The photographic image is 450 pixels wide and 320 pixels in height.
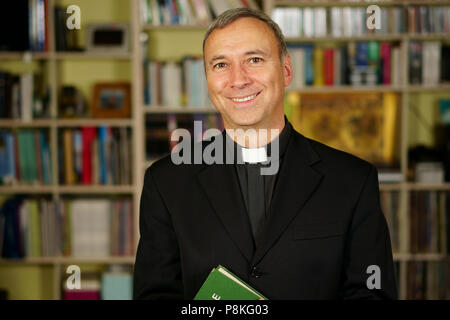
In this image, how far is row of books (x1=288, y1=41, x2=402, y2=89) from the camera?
278 centimetres

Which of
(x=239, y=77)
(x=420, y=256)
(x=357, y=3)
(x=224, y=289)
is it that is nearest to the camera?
(x=224, y=289)

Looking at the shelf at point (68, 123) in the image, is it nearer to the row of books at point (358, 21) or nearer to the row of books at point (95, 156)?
the row of books at point (95, 156)

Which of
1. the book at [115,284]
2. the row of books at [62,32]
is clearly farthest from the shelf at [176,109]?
the book at [115,284]

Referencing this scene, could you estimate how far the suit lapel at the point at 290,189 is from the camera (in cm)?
105

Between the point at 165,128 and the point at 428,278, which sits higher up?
the point at 165,128

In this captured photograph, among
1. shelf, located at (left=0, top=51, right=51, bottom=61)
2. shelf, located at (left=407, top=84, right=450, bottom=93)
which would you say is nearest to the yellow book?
shelf, located at (left=0, top=51, right=51, bottom=61)

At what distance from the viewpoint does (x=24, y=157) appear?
9.25 feet

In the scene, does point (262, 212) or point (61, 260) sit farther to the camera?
point (61, 260)

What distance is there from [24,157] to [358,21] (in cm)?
213

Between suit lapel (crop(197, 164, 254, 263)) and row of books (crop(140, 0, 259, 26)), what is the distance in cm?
178

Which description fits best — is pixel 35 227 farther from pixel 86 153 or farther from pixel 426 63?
pixel 426 63

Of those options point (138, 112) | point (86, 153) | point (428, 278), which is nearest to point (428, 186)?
point (428, 278)
